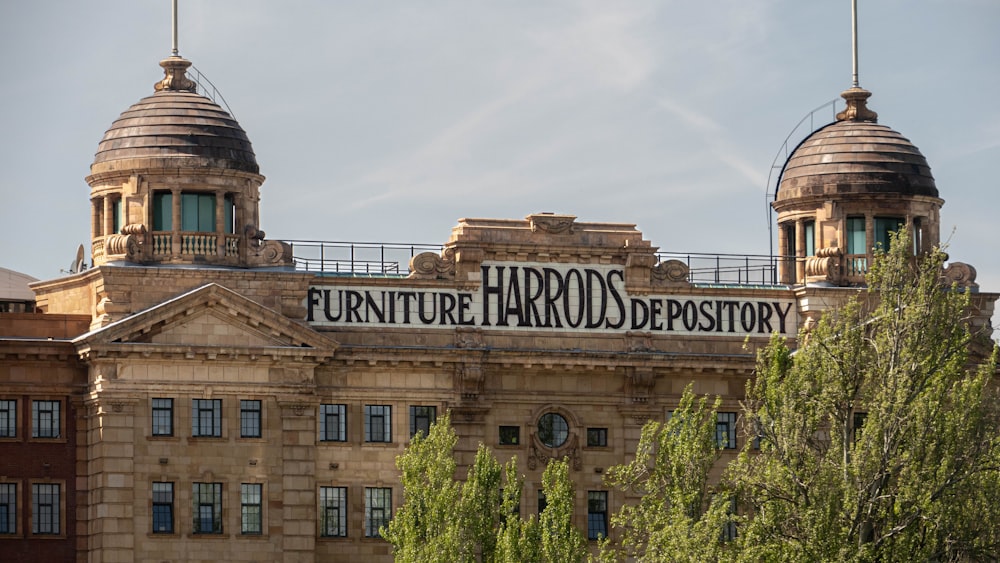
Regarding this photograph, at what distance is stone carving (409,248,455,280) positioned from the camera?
87250 millimetres

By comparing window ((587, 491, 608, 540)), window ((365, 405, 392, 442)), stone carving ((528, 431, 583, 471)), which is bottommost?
window ((587, 491, 608, 540))

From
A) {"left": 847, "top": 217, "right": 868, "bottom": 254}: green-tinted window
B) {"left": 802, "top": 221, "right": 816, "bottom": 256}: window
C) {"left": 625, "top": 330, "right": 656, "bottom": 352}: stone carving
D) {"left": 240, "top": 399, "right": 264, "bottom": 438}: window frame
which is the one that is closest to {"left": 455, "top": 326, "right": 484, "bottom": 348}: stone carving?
{"left": 625, "top": 330, "right": 656, "bottom": 352}: stone carving

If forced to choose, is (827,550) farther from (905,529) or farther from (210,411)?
A: (210,411)

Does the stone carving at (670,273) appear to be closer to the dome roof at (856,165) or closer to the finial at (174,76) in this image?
the dome roof at (856,165)

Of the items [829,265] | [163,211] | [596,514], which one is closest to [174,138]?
[163,211]

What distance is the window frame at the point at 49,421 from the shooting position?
84.3 metres

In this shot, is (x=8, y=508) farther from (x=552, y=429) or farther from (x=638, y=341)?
(x=638, y=341)

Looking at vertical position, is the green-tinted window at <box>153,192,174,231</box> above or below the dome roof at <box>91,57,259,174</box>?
below

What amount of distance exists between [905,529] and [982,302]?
18759 mm

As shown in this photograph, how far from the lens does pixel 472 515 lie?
80062 mm

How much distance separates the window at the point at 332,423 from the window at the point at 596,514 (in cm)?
804

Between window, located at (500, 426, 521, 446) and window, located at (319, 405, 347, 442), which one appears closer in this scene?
window, located at (319, 405, 347, 442)

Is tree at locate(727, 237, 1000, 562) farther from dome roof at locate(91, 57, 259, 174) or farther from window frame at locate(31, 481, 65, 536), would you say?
window frame at locate(31, 481, 65, 536)

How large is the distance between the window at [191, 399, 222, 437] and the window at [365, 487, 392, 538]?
16.8 feet
